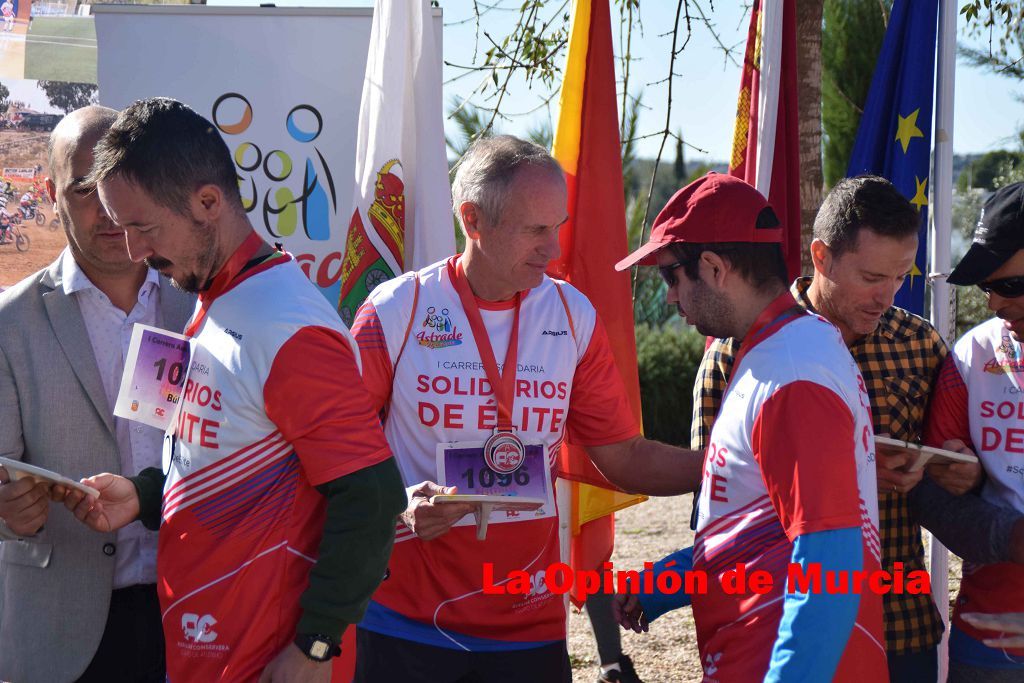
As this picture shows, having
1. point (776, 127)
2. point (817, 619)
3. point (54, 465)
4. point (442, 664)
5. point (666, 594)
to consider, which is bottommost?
point (442, 664)

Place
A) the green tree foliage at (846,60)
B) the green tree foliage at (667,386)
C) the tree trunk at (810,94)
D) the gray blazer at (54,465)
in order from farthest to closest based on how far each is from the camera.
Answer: the green tree foliage at (846,60), the green tree foliage at (667,386), the tree trunk at (810,94), the gray blazer at (54,465)

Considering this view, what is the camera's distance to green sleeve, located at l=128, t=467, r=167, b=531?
7.88 feet

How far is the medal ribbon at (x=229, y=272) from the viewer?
2.09 meters

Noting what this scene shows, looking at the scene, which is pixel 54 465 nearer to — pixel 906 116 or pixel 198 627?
pixel 198 627

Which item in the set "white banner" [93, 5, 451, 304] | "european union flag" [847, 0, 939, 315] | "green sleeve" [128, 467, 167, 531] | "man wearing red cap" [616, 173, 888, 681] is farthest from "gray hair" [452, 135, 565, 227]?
"european union flag" [847, 0, 939, 315]

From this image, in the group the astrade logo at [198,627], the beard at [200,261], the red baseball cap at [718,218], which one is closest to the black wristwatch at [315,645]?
the astrade logo at [198,627]

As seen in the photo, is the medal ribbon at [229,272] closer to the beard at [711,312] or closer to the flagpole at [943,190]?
the beard at [711,312]

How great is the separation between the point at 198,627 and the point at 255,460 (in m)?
0.37

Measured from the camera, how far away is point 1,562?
2682 mm

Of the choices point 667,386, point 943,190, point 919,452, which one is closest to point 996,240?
point 919,452

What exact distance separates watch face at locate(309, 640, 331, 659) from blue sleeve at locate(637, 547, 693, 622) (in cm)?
95

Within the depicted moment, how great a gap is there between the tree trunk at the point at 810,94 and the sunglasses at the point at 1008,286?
2.21 metres

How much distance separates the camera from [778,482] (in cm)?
197

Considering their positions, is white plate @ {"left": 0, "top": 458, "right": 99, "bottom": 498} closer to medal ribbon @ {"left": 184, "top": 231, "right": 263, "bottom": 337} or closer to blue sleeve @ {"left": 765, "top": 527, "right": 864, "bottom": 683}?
medal ribbon @ {"left": 184, "top": 231, "right": 263, "bottom": 337}
